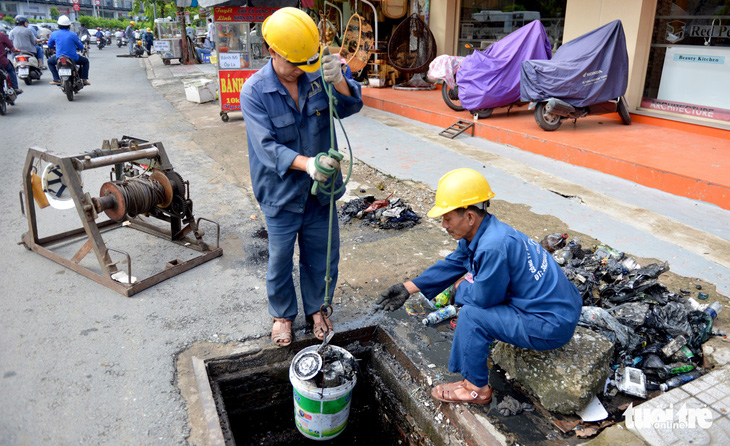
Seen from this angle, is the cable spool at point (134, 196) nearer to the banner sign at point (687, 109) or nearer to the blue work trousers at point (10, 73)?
the banner sign at point (687, 109)

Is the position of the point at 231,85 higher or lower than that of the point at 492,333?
higher

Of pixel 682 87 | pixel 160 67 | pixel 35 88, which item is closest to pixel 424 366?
pixel 682 87

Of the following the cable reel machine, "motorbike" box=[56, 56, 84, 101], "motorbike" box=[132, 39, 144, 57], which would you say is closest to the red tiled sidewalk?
the cable reel machine

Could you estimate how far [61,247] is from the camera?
4477 millimetres

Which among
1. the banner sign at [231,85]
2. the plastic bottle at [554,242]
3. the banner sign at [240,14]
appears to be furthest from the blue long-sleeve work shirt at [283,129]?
the banner sign at [240,14]

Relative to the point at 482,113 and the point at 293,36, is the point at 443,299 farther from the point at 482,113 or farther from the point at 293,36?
the point at 482,113

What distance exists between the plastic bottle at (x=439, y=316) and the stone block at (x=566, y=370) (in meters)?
0.63

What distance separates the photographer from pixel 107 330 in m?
3.24

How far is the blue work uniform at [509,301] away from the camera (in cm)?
237

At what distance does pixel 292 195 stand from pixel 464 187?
3.24 ft

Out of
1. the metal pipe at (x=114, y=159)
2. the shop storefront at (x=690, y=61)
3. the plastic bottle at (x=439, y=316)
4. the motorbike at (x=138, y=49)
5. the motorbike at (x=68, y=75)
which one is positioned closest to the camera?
the plastic bottle at (x=439, y=316)

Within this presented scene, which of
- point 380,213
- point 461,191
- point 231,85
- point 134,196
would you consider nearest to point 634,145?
point 380,213

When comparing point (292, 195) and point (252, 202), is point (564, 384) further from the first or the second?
point (252, 202)

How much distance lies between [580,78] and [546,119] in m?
0.72
